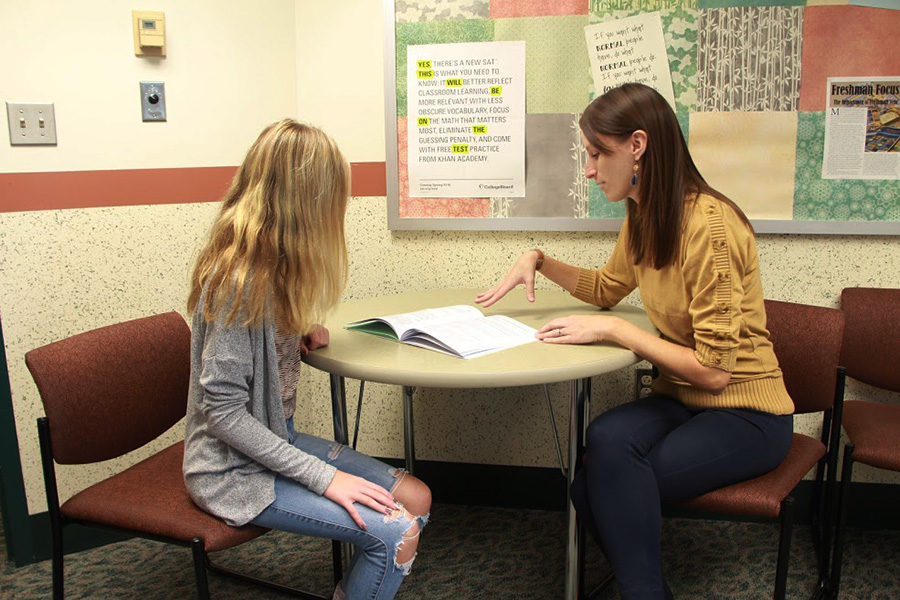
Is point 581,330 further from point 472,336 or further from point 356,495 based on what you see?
point 356,495

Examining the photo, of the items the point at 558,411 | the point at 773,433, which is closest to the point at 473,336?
the point at 773,433

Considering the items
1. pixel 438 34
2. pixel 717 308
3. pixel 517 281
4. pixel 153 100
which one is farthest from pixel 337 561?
pixel 438 34

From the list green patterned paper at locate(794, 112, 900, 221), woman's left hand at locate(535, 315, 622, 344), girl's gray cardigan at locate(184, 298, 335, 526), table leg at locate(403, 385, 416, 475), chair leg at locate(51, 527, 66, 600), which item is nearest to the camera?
girl's gray cardigan at locate(184, 298, 335, 526)

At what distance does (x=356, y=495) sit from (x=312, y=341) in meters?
0.37

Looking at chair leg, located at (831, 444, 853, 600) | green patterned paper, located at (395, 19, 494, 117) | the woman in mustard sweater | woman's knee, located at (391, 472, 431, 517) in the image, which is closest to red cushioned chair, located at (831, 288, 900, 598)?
chair leg, located at (831, 444, 853, 600)

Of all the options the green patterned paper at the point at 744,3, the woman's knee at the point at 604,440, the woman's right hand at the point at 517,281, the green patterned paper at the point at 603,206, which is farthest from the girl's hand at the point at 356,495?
the green patterned paper at the point at 744,3

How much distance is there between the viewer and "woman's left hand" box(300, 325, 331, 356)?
67.9 inches

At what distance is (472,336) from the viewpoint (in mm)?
1736

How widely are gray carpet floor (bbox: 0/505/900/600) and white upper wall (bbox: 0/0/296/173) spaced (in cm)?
118

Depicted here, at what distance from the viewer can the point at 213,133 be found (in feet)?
8.05

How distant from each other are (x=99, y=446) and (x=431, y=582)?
102 centimetres

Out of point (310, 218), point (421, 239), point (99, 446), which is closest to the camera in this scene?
point (310, 218)

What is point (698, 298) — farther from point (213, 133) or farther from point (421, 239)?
point (213, 133)

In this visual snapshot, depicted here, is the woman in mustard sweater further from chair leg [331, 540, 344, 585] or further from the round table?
chair leg [331, 540, 344, 585]
